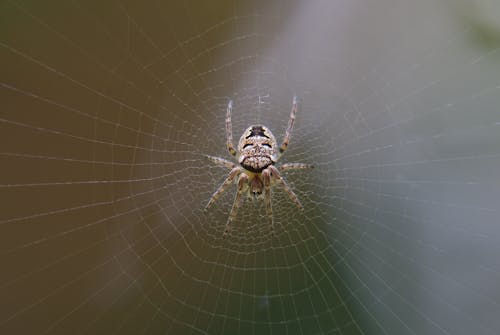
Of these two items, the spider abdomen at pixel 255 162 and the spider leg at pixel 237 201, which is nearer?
the spider leg at pixel 237 201

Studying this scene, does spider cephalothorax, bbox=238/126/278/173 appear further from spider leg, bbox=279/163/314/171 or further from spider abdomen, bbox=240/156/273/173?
spider leg, bbox=279/163/314/171

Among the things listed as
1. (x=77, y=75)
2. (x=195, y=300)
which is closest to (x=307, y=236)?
(x=195, y=300)

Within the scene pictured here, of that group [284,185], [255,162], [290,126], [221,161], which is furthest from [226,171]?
[290,126]

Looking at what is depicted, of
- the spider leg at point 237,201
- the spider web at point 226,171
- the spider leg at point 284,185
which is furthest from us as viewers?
the spider leg at point 284,185

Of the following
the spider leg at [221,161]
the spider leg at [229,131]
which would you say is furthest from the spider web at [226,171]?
the spider leg at [229,131]

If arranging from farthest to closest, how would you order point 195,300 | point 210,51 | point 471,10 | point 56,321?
point 471,10 < point 210,51 < point 195,300 < point 56,321

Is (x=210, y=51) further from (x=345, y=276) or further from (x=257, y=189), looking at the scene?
(x=345, y=276)

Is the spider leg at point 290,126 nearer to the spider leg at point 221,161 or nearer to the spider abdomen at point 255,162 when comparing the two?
the spider abdomen at point 255,162
